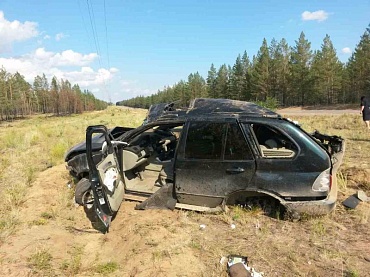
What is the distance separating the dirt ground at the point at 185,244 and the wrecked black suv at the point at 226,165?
272 mm

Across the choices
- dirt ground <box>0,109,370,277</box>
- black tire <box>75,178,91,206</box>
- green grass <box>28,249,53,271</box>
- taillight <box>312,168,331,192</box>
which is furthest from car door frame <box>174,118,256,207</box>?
green grass <box>28,249,53,271</box>

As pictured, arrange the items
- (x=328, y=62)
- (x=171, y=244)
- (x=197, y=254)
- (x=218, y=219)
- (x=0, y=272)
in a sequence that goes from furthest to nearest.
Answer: (x=328, y=62)
(x=218, y=219)
(x=171, y=244)
(x=197, y=254)
(x=0, y=272)

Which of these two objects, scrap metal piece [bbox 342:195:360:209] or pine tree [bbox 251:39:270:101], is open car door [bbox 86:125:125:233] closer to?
scrap metal piece [bbox 342:195:360:209]

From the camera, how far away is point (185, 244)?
392 centimetres

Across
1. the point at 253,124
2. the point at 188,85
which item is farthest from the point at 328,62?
the point at 253,124

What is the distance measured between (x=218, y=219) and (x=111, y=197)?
5.44 ft

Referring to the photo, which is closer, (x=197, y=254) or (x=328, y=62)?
(x=197, y=254)

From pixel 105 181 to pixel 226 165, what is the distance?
1.78 m

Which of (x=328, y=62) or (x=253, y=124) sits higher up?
(x=328, y=62)

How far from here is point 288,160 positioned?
13.8 feet

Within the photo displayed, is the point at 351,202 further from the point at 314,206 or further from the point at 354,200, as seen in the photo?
the point at 314,206

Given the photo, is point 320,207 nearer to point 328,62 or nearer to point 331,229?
point 331,229

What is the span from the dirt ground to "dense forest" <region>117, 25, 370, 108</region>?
4598cm

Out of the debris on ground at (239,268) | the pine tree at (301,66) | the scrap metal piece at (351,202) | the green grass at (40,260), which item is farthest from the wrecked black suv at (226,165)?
the pine tree at (301,66)
